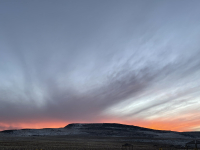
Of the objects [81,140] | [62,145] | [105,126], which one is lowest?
[62,145]

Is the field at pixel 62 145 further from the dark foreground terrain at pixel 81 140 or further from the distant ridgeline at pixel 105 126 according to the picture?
the distant ridgeline at pixel 105 126

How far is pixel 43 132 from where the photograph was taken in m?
131

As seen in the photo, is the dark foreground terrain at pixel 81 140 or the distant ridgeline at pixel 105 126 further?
the distant ridgeline at pixel 105 126

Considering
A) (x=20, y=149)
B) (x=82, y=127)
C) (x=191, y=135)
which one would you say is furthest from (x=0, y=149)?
(x=191, y=135)

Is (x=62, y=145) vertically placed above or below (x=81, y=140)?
below

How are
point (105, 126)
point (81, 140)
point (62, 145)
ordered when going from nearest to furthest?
point (62, 145) < point (81, 140) < point (105, 126)

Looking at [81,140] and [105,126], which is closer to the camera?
[81,140]

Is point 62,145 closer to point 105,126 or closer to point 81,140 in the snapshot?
point 81,140

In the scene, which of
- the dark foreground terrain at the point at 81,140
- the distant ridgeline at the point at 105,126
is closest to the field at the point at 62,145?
the dark foreground terrain at the point at 81,140

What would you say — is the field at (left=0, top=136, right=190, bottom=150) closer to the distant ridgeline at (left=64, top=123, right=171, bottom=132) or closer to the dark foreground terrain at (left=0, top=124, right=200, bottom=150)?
the dark foreground terrain at (left=0, top=124, right=200, bottom=150)

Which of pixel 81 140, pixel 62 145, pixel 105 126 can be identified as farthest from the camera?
pixel 105 126

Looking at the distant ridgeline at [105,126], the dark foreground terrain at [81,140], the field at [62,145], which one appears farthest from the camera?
the distant ridgeline at [105,126]

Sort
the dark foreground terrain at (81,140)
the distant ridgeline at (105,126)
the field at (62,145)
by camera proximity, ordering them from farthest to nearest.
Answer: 1. the distant ridgeline at (105,126)
2. the dark foreground terrain at (81,140)
3. the field at (62,145)

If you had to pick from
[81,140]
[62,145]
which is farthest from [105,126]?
[62,145]
